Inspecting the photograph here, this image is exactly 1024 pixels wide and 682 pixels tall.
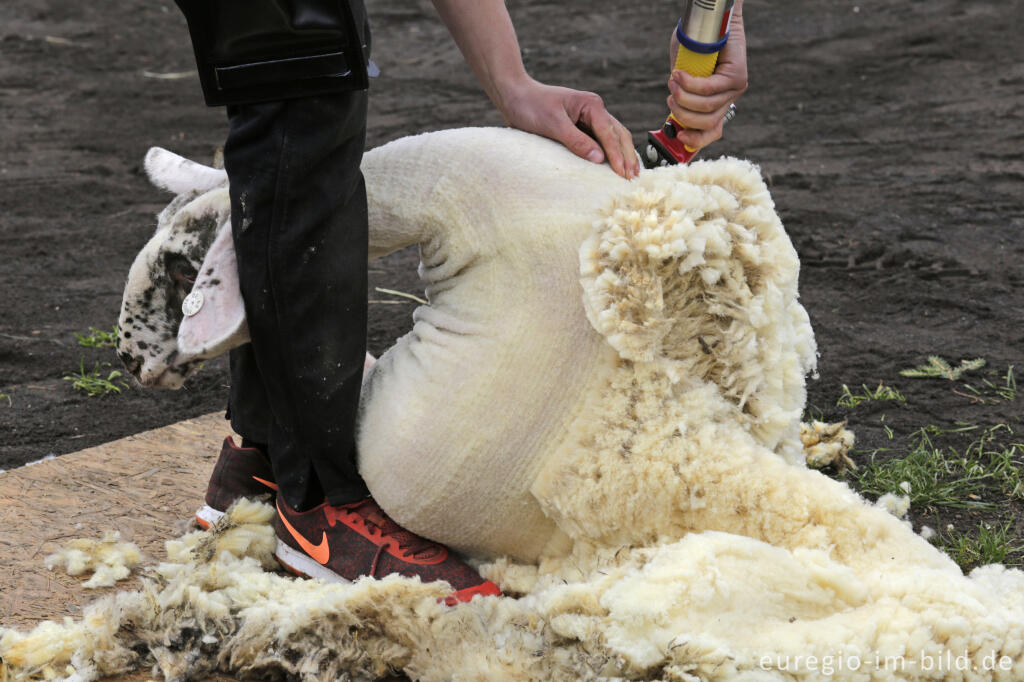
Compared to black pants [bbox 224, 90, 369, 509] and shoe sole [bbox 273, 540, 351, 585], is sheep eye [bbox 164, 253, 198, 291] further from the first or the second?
shoe sole [bbox 273, 540, 351, 585]

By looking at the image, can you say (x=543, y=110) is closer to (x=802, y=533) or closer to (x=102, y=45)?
(x=802, y=533)

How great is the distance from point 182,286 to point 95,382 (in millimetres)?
1446

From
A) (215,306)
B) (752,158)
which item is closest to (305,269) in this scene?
(215,306)

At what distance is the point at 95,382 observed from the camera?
124 inches

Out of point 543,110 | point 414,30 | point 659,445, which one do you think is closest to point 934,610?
point 659,445

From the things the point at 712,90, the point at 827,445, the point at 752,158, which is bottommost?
the point at 752,158

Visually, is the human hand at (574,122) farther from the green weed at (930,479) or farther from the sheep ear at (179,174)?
the green weed at (930,479)

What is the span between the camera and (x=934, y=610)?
150 cm

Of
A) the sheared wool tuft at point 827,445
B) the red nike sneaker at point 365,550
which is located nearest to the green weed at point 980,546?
the sheared wool tuft at point 827,445

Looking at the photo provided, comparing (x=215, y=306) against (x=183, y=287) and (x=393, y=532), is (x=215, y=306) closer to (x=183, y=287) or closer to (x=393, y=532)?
(x=183, y=287)

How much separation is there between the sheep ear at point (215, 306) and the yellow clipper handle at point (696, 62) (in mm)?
847

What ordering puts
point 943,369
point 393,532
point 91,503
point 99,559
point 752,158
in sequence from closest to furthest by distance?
point 393,532
point 99,559
point 91,503
point 943,369
point 752,158

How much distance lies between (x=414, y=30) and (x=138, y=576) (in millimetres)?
6263

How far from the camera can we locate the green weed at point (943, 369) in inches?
114
